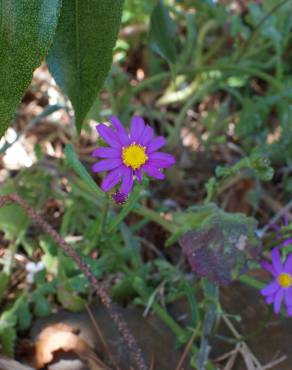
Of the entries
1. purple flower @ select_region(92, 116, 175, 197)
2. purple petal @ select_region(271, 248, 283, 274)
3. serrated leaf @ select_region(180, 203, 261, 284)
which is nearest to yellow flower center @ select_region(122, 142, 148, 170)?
purple flower @ select_region(92, 116, 175, 197)

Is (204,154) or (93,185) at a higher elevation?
(204,154)

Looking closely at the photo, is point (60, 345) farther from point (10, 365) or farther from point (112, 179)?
point (112, 179)

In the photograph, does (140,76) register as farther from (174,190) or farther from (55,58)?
(55,58)

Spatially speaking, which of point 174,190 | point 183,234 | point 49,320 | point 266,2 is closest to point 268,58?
point 266,2

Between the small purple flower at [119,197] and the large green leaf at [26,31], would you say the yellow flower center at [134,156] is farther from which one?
the large green leaf at [26,31]

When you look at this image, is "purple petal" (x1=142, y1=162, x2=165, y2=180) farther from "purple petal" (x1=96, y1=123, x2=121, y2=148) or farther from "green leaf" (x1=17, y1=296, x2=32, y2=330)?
"green leaf" (x1=17, y1=296, x2=32, y2=330)

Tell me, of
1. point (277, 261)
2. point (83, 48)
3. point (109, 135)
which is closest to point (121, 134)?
point (109, 135)
